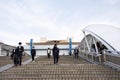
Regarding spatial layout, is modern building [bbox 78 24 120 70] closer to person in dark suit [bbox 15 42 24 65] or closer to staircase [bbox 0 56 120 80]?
staircase [bbox 0 56 120 80]

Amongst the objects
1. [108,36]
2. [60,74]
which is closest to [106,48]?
[108,36]

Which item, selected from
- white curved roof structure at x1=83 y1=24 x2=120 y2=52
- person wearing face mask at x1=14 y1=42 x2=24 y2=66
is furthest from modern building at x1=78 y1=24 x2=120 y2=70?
person wearing face mask at x1=14 y1=42 x2=24 y2=66

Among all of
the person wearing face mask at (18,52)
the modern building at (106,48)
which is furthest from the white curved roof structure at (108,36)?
the person wearing face mask at (18,52)

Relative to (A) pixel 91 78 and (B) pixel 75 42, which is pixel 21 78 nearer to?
(A) pixel 91 78

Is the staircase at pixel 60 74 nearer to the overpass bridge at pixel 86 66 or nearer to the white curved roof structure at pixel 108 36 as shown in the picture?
the overpass bridge at pixel 86 66

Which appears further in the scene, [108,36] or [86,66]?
[108,36]

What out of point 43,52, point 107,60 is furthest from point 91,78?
point 43,52

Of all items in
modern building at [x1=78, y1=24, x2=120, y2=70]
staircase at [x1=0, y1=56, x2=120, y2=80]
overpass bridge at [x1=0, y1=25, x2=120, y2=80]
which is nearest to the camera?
staircase at [x1=0, y1=56, x2=120, y2=80]

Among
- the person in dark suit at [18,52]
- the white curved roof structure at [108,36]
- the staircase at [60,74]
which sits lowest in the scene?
the staircase at [60,74]

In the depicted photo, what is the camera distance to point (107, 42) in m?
25.9

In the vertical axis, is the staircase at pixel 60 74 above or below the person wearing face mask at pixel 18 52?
below

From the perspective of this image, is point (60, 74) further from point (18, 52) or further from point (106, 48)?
point (106, 48)

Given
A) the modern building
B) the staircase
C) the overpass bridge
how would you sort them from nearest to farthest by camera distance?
1. the staircase
2. the overpass bridge
3. the modern building

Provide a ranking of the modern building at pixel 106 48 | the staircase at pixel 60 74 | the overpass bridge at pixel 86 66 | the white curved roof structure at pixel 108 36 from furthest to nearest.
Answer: the white curved roof structure at pixel 108 36 → the modern building at pixel 106 48 → the overpass bridge at pixel 86 66 → the staircase at pixel 60 74
